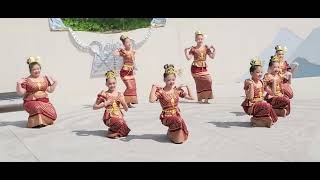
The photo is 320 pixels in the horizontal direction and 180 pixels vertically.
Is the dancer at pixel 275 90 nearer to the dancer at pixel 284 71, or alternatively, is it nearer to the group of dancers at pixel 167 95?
the group of dancers at pixel 167 95

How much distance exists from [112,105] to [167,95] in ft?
2.75

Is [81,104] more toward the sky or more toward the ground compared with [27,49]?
more toward the ground

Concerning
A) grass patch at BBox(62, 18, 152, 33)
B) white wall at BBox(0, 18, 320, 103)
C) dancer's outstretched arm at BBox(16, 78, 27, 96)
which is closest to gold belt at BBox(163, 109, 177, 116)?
dancer's outstretched arm at BBox(16, 78, 27, 96)

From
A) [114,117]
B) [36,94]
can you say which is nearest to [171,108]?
[114,117]

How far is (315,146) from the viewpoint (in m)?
6.37

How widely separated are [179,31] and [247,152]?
6562 mm

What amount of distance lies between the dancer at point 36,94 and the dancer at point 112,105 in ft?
4.42

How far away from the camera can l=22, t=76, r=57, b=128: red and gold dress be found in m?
7.56

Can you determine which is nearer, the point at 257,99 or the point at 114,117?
the point at 114,117

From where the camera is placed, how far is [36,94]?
7.68 metres

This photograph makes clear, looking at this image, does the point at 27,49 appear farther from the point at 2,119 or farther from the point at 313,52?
the point at 313,52

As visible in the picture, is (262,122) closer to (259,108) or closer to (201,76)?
(259,108)

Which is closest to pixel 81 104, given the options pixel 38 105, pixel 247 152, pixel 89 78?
pixel 89 78

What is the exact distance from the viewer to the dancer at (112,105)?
6695 mm
